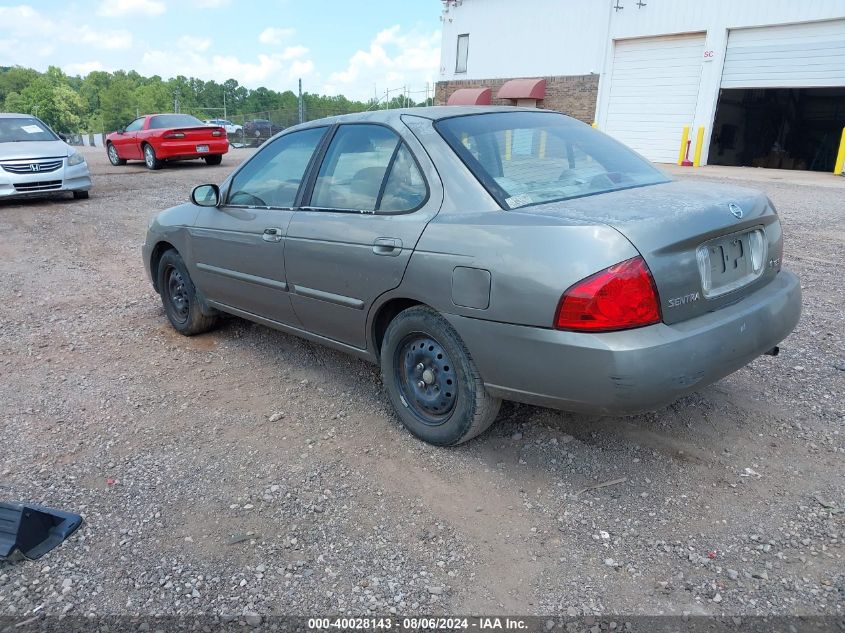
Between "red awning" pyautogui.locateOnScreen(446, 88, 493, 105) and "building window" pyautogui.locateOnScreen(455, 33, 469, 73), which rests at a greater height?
"building window" pyautogui.locateOnScreen(455, 33, 469, 73)

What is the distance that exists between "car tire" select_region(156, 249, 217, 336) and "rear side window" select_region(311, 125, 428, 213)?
1.61 meters

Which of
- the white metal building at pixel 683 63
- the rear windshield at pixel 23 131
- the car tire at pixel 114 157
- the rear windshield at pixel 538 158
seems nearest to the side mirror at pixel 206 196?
the rear windshield at pixel 538 158

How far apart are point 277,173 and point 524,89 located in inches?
943

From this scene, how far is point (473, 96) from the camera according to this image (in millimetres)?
28250

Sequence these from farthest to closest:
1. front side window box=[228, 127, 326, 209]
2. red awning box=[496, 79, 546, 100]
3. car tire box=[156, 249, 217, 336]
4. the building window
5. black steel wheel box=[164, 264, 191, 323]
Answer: the building window
red awning box=[496, 79, 546, 100]
black steel wheel box=[164, 264, 191, 323]
car tire box=[156, 249, 217, 336]
front side window box=[228, 127, 326, 209]

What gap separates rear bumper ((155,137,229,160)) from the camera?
16828 mm

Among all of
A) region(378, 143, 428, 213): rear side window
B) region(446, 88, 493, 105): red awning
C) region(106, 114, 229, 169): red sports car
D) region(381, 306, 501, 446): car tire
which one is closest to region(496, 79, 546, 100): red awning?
region(446, 88, 493, 105): red awning

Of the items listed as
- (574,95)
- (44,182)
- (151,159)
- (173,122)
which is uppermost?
(574,95)

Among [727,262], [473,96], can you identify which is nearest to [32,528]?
[727,262]

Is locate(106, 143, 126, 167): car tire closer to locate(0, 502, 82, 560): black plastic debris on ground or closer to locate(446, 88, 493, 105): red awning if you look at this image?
locate(446, 88, 493, 105): red awning

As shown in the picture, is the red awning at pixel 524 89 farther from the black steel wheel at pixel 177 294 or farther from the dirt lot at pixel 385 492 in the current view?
the black steel wheel at pixel 177 294

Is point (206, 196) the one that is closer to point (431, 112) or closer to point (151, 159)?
point (431, 112)

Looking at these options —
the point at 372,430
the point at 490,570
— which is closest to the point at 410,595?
the point at 490,570

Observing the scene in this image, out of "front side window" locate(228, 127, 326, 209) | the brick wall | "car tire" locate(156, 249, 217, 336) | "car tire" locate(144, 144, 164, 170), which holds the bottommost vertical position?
"car tire" locate(156, 249, 217, 336)
